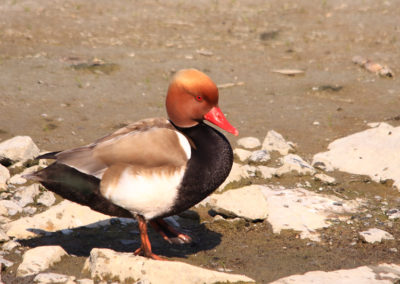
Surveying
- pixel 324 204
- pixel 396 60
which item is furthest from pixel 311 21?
pixel 324 204

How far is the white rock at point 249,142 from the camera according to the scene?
7562 millimetres

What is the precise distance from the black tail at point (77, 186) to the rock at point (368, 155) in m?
3.15

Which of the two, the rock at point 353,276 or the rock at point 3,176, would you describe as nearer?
the rock at point 353,276

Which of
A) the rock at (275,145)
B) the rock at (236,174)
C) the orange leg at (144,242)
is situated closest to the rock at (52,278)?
the orange leg at (144,242)

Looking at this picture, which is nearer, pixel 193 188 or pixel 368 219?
pixel 193 188

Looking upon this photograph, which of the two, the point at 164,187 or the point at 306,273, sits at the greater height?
the point at 164,187

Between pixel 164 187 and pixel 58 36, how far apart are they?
8.18m

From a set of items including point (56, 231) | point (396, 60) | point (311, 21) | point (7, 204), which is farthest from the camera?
point (311, 21)

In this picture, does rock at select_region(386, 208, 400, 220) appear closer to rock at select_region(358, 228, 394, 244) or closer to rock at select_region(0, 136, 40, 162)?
rock at select_region(358, 228, 394, 244)

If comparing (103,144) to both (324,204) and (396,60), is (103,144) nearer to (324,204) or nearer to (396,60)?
(324,204)

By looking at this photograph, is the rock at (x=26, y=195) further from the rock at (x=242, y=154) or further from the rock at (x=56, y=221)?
the rock at (x=242, y=154)

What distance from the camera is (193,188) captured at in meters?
4.59

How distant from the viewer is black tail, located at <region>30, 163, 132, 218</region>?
4633 mm

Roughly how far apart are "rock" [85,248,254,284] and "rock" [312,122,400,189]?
2.92 m
